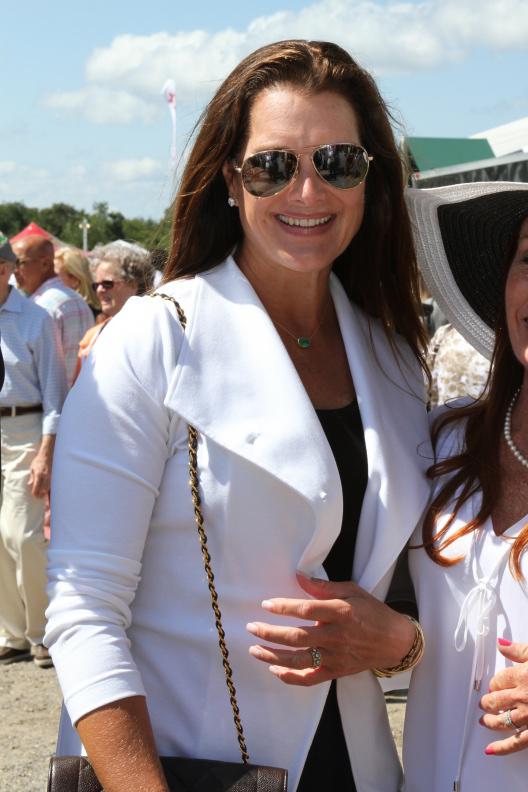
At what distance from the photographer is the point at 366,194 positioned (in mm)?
2385

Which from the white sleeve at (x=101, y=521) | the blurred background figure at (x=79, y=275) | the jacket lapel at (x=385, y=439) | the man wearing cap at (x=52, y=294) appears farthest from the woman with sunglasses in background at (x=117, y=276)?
the white sleeve at (x=101, y=521)

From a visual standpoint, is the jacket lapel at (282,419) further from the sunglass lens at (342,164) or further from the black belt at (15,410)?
the black belt at (15,410)

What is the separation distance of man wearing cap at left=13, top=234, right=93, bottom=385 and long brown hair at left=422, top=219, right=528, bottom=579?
402cm

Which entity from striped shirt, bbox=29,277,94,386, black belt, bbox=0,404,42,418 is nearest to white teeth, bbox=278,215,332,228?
black belt, bbox=0,404,42,418

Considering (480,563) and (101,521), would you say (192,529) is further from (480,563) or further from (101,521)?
(480,563)

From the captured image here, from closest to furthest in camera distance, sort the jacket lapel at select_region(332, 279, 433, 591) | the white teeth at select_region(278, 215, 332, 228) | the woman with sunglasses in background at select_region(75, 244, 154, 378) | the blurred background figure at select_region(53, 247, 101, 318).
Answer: the jacket lapel at select_region(332, 279, 433, 591)
the white teeth at select_region(278, 215, 332, 228)
the woman with sunglasses in background at select_region(75, 244, 154, 378)
the blurred background figure at select_region(53, 247, 101, 318)

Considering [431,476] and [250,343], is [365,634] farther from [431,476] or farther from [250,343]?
[250,343]

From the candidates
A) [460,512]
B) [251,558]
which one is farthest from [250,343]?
[460,512]

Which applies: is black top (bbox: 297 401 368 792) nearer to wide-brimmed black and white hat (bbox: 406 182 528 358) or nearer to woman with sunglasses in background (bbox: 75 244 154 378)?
wide-brimmed black and white hat (bbox: 406 182 528 358)

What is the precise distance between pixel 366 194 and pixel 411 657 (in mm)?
1062

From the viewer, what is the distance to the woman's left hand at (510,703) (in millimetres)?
1827

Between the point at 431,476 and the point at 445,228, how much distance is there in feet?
2.22

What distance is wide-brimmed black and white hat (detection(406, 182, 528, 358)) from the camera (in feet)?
7.72

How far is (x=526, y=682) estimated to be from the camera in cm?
183
